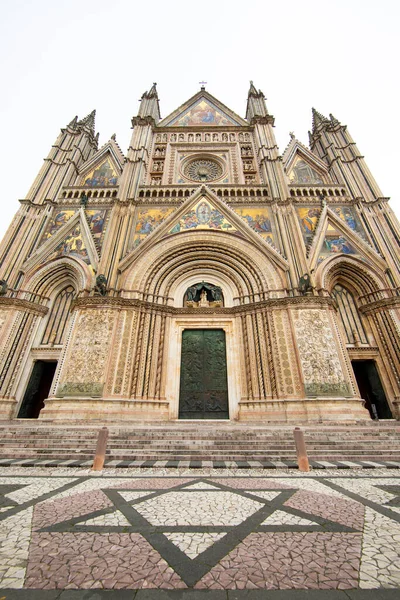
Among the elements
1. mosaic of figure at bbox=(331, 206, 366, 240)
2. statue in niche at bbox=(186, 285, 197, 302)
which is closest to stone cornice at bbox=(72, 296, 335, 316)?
statue in niche at bbox=(186, 285, 197, 302)

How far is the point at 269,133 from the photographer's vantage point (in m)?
18.5

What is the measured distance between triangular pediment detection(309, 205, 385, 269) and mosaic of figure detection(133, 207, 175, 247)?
812 cm

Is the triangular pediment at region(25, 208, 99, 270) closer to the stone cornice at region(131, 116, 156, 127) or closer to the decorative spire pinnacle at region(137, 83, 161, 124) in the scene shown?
the stone cornice at region(131, 116, 156, 127)

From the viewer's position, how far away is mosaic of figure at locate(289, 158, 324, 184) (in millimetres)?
17438

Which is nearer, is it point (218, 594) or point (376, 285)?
point (218, 594)

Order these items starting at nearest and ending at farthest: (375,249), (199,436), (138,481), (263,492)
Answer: (263,492), (138,481), (199,436), (375,249)

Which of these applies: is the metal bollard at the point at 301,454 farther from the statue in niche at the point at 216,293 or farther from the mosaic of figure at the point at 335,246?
the mosaic of figure at the point at 335,246

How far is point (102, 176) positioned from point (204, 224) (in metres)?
8.99

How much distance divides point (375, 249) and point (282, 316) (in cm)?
637

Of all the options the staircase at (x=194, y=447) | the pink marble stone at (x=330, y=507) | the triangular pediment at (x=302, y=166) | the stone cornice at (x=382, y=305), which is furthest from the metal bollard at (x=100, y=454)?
the triangular pediment at (x=302, y=166)

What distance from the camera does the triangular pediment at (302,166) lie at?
17539 mm

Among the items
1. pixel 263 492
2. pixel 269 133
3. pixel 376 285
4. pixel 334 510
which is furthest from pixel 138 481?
pixel 269 133

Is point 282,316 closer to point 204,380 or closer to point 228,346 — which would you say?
point 228,346

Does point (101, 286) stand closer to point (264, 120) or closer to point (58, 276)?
point (58, 276)
